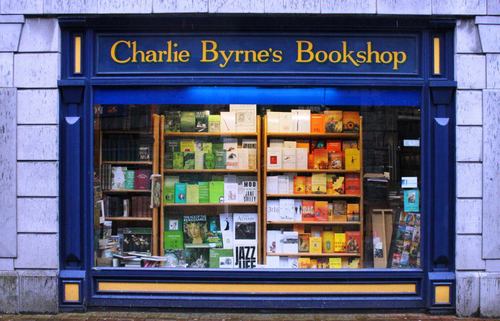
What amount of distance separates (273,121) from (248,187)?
0.91 m

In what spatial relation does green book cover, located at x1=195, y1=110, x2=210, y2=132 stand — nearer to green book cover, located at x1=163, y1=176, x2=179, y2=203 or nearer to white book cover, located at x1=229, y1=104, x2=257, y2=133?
white book cover, located at x1=229, y1=104, x2=257, y2=133

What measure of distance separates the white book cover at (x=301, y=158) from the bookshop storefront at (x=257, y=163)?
18 millimetres

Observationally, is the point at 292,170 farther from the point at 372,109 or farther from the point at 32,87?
the point at 32,87

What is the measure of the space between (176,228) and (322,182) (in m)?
1.98

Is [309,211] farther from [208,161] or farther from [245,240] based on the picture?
[208,161]

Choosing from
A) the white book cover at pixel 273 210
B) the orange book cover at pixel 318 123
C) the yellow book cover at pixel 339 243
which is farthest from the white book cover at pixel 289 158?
the yellow book cover at pixel 339 243

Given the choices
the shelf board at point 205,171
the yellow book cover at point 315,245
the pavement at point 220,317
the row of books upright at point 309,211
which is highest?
the shelf board at point 205,171

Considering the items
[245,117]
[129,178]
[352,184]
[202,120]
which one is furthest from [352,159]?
[129,178]

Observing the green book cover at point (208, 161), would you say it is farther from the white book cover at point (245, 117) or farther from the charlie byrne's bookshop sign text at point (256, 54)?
the charlie byrne's bookshop sign text at point (256, 54)

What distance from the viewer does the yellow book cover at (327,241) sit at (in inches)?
315

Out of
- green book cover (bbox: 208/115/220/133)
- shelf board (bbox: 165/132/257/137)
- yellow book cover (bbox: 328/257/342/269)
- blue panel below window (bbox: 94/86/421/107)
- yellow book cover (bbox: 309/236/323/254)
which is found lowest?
yellow book cover (bbox: 328/257/342/269)

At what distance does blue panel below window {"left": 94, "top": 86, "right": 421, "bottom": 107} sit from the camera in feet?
25.4

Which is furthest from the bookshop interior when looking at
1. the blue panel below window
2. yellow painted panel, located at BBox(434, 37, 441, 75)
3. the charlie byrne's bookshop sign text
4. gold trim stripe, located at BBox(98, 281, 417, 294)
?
yellow painted panel, located at BBox(434, 37, 441, 75)

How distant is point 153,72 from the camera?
770 centimetres
